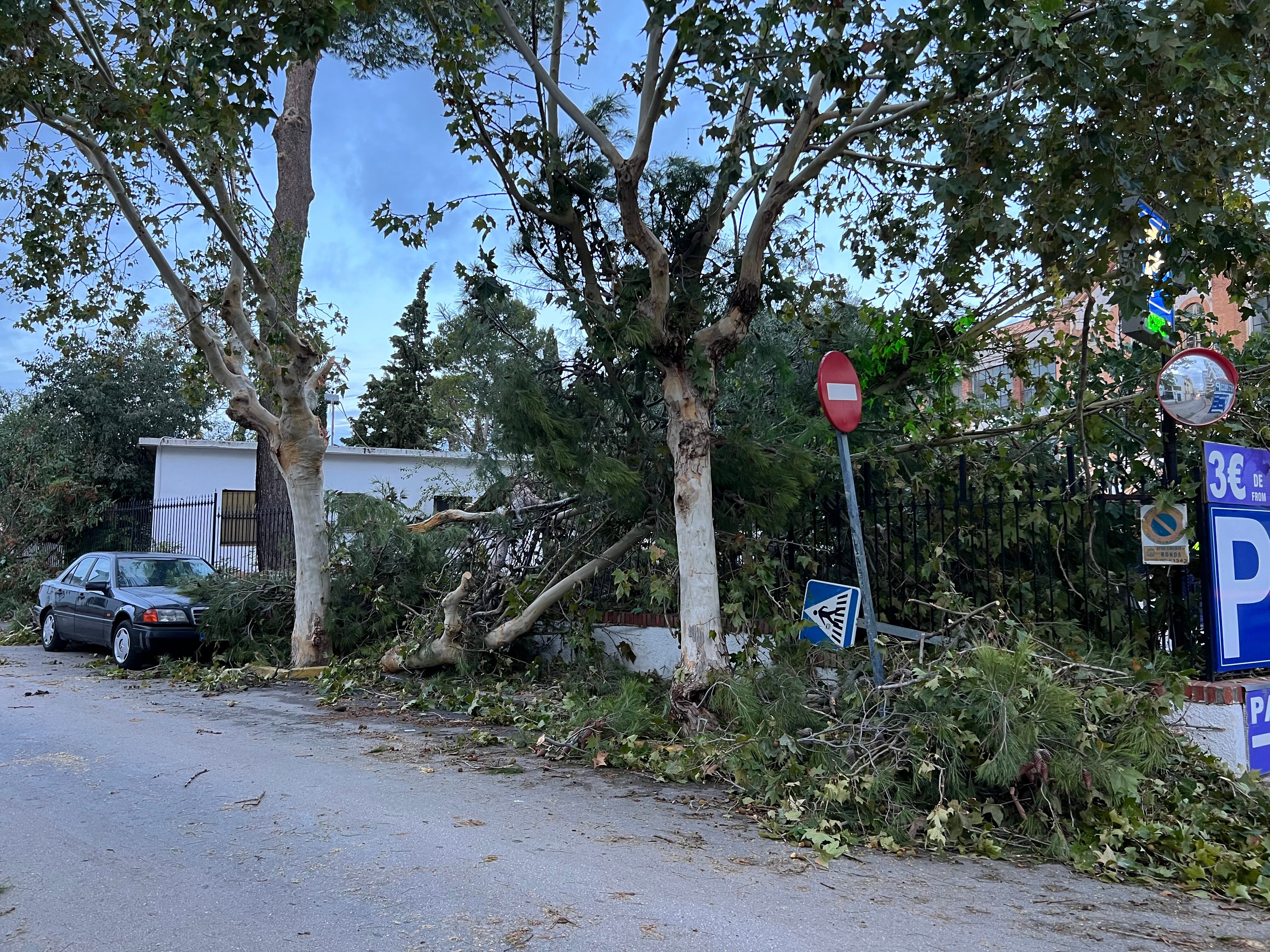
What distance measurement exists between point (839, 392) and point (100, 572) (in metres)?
12.2

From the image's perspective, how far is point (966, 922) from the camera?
4.30 metres

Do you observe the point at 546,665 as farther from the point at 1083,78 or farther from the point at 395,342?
the point at 395,342

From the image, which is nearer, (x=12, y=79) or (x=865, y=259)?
(x=12, y=79)

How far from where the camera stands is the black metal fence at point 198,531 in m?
17.3

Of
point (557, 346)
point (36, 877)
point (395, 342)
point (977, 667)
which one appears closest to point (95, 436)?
point (395, 342)

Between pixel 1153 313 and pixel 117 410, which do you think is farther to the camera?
pixel 117 410

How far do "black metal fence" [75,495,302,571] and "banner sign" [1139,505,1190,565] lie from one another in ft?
45.6

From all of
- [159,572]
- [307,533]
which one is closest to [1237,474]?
[307,533]

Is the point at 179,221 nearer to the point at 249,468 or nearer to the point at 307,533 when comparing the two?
the point at 307,533

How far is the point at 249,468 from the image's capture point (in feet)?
84.4

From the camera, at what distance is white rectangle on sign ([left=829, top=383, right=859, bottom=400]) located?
6.75 m

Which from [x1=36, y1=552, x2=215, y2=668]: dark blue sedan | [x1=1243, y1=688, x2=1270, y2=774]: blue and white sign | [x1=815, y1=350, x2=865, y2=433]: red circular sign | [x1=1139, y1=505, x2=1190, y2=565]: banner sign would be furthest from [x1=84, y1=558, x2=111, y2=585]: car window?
[x1=1243, y1=688, x2=1270, y2=774]: blue and white sign

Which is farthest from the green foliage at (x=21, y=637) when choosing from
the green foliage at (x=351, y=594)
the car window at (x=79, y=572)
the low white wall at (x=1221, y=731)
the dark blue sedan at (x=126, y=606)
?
the low white wall at (x=1221, y=731)

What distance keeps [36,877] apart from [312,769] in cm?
238
